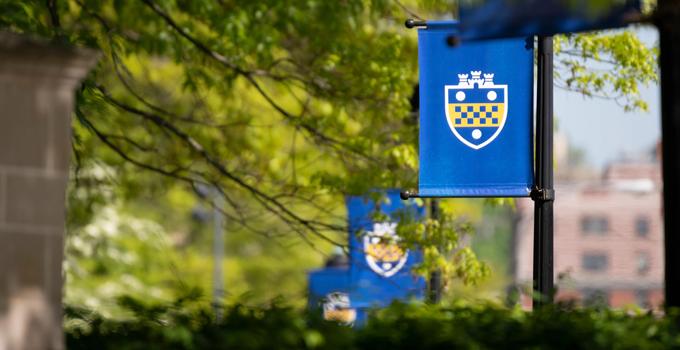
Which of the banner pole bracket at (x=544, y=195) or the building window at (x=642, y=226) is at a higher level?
the building window at (x=642, y=226)

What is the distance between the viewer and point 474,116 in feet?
44.8

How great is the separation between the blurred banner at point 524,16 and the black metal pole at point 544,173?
309cm

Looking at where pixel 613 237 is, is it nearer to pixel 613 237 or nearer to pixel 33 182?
pixel 613 237

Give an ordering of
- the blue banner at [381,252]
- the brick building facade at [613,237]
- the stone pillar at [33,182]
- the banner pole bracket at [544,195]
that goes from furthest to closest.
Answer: the brick building facade at [613,237], the blue banner at [381,252], the banner pole bracket at [544,195], the stone pillar at [33,182]

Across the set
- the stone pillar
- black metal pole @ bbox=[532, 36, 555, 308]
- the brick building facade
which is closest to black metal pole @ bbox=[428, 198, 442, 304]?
black metal pole @ bbox=[532, 36, 555, 308]

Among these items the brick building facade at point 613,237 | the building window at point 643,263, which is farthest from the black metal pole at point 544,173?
the building window at point 643,263

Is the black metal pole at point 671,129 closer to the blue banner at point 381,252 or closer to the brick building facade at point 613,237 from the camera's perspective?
the blue banner at point 381,252

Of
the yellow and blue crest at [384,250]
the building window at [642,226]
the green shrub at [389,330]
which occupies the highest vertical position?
the building window at [642,226]

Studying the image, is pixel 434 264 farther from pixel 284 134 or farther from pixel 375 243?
pixel 284 134

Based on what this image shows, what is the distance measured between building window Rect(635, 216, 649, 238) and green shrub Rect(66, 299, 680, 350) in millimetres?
134642

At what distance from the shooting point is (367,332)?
817 centimetres

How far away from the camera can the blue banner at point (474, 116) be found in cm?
1355

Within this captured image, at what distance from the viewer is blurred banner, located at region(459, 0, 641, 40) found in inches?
362

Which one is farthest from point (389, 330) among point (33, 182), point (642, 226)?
point (642, 226)
